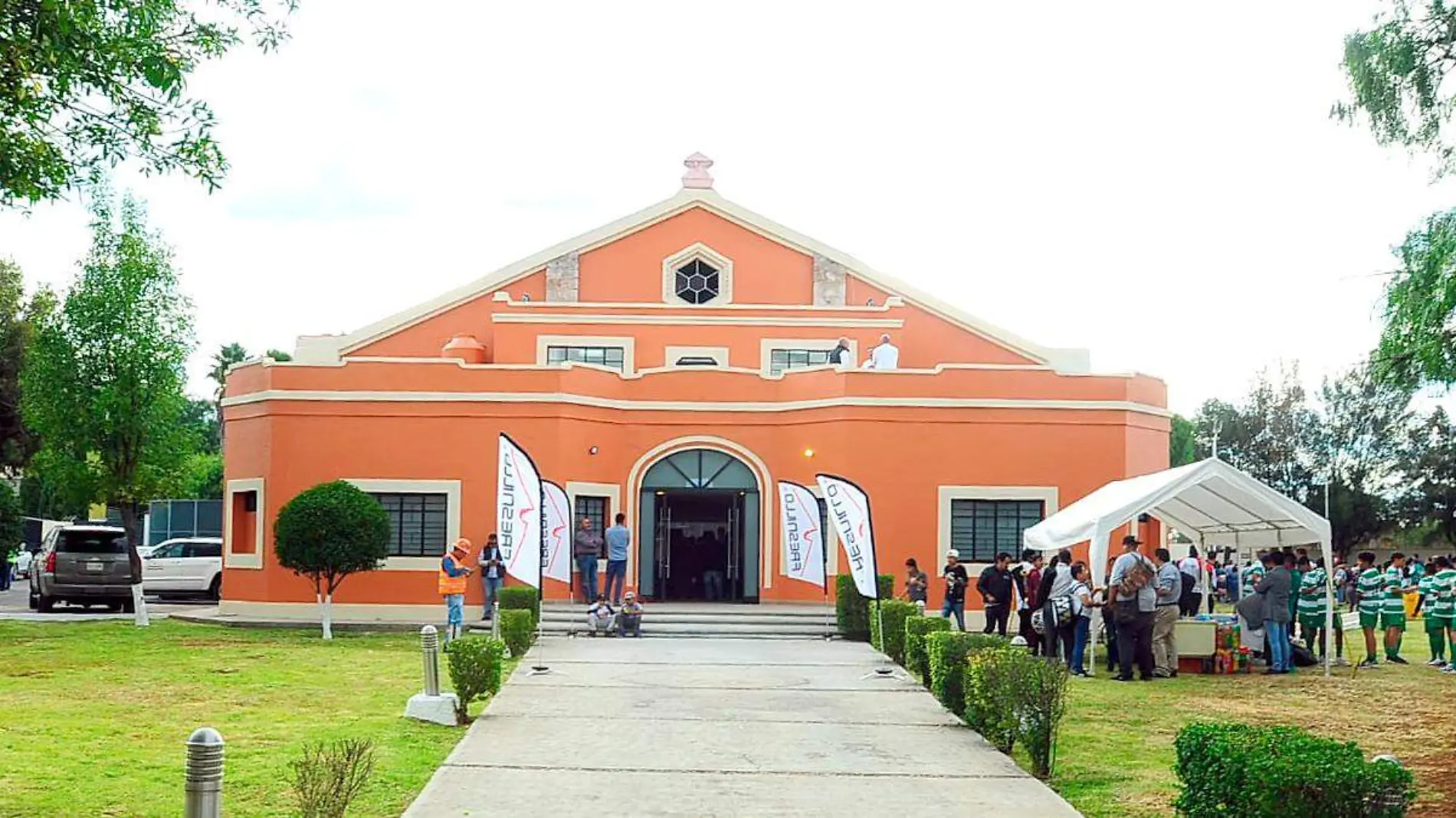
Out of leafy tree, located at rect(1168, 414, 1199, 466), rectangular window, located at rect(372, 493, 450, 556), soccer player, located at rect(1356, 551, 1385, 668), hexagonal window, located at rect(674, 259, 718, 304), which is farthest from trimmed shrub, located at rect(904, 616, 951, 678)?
leafy tree, located at rect(1168, 414, 1199, 466)

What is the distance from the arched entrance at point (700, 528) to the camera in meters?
26.6

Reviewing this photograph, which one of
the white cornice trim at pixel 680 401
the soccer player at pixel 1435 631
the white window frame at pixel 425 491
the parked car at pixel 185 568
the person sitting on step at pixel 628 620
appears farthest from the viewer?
the parked car at pixel 185 568

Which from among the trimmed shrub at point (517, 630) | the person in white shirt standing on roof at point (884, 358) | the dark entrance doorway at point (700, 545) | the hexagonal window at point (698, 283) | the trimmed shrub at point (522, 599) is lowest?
the trimmed shrub at point (517, 630)

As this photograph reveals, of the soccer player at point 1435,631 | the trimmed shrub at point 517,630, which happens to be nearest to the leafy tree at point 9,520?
the trimmed shrub at point 517,630

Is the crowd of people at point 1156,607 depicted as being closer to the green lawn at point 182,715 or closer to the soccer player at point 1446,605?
the soccer player at point 1446,605

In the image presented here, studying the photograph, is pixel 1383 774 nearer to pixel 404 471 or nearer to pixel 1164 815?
Answer: pixel 1164 815

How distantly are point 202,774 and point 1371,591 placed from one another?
18593 mm

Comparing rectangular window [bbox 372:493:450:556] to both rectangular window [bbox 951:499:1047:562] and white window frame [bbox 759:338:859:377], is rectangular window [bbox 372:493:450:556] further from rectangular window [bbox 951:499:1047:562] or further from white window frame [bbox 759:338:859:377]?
rectangular window [bbox 951:499:1047:562]

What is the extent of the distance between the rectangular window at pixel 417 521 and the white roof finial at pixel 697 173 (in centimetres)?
929

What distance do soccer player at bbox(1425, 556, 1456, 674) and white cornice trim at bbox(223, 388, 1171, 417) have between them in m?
6.58

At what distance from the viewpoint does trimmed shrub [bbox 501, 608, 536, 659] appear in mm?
17453

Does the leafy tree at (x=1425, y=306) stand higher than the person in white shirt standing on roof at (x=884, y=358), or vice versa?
the person in white shirt standing on roof at (x=884, y=358)

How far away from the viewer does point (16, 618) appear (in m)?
25.4

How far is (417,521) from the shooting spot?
25328mm
